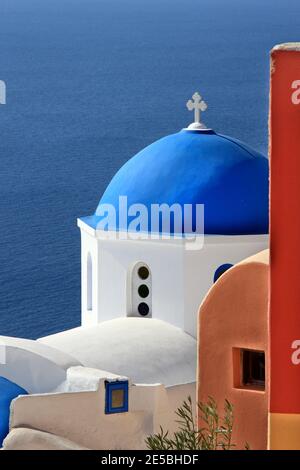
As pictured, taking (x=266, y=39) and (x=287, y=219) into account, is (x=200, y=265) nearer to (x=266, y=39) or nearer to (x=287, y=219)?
(x=287, y=219)

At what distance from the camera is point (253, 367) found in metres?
17.3

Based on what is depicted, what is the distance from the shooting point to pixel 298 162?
45.8 feet

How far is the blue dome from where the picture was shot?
21.9 metres

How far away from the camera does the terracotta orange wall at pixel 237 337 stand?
16844 mm

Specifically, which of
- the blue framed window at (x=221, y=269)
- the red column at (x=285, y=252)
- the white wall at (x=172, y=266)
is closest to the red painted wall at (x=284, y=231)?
the red column at (x=285, y=252)

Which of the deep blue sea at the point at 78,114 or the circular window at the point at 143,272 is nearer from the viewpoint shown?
the circular window at the point at 143,272

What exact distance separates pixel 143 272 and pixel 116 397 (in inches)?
153

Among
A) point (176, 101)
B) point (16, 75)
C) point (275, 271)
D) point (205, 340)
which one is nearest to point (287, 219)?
point (275, 271)

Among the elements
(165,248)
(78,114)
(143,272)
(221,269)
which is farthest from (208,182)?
(78,114)

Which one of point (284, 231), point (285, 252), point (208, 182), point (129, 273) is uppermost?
point (208, 182)

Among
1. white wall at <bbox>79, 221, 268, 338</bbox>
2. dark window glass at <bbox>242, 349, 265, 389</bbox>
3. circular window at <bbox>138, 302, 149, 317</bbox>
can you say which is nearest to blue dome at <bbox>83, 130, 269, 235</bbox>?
white wall at <bbox>79, 221, 268, 338</bbox>

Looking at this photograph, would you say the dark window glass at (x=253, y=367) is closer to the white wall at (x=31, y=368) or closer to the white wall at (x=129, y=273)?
the white wall at (x=31, y=368)

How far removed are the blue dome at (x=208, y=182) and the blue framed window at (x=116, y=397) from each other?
375 centimetres

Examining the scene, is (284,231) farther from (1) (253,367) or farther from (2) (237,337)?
(1) (253,367)
